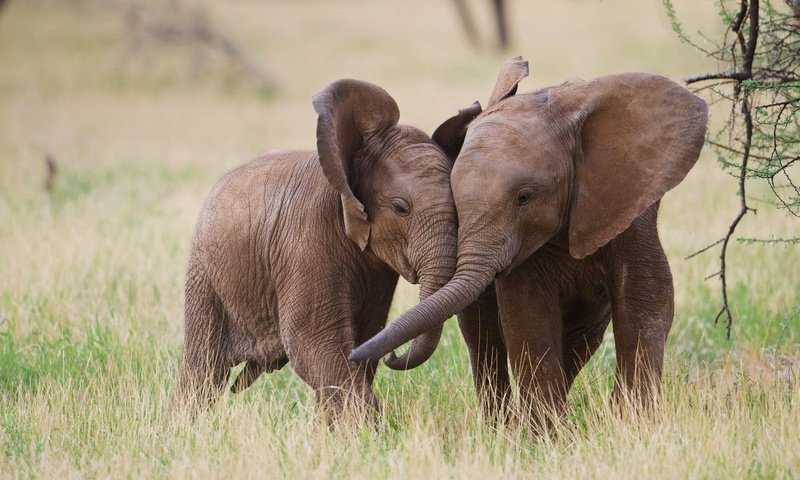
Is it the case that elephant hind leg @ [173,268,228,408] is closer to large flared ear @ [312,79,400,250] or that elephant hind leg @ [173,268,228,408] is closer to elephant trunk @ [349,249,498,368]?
large flared ear @ [312,79,400,250]

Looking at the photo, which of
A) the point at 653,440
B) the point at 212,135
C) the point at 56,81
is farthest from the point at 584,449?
the point at 56,81

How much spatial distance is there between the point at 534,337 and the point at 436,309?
0.92 meters

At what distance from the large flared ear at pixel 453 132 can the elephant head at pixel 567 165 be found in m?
0.27

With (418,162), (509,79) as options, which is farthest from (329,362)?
(509,79)

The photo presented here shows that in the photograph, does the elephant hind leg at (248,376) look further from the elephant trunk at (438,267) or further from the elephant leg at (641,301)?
the elephant leg at (641,301)

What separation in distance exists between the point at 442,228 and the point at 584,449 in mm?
1185

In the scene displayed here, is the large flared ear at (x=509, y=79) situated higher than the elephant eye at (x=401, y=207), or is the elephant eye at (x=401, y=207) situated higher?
the large flared ear at (x=509, y=79)

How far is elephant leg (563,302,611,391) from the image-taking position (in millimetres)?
6251

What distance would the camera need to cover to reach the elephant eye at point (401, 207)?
5.50 m

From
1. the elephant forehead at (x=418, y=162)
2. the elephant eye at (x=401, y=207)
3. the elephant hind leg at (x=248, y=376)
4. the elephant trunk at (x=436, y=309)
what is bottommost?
the elephant hind leg at (x=248, y=376)

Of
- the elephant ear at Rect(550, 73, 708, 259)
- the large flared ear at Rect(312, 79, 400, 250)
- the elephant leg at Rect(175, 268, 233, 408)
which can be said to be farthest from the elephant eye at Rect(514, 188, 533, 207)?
the elephant leg at Rect(175, 268, 233, 408)

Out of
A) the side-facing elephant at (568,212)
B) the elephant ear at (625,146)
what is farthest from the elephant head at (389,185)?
the elephant ear at (625,146)

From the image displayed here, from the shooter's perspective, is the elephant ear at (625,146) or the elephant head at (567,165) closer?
the elephant head at (567,165)

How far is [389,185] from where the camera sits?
18.4ft
